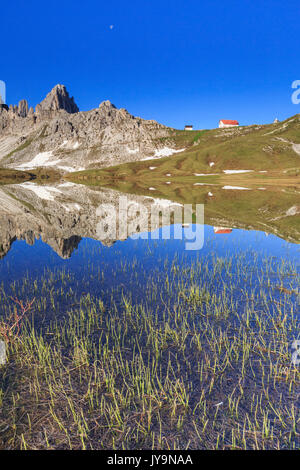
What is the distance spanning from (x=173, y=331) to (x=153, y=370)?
2387mm

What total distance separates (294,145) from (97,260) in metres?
213

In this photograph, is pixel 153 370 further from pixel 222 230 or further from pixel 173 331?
pixel 222 230

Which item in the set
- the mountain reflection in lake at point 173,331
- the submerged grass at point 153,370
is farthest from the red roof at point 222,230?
the submerged grass at point 153,370

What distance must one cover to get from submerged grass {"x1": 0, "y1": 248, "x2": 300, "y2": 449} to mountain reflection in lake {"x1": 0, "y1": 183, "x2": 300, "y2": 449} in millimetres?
44

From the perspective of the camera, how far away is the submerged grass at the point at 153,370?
6.64 meters

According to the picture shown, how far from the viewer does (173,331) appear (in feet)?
36.2

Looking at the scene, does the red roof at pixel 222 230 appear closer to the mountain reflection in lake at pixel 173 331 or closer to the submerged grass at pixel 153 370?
the mountain reflection in lake at pixel 173 331

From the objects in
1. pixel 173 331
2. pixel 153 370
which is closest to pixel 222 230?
pixel 173 331

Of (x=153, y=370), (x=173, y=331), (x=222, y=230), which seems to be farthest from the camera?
(x=222, y=230)

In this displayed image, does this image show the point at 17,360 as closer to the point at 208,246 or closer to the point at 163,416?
the point at 163,416

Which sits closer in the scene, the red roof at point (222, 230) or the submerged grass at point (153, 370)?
the submerged grass at point (153, 370)

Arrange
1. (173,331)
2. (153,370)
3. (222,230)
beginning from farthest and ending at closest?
(222,230), (173,331), (153,370)

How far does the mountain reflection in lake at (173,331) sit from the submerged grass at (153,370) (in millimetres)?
44

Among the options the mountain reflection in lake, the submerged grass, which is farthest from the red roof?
the submerged grass
